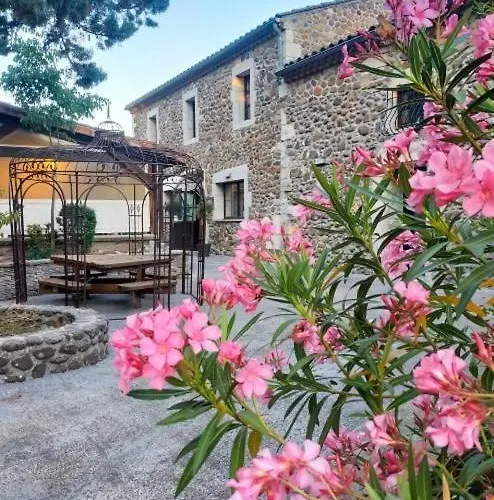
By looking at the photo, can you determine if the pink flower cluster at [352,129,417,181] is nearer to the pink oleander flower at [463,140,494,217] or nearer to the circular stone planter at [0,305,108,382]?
the pink oleander flower at [463,140,494,217]

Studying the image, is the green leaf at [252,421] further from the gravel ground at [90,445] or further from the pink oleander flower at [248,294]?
the gravel ground at [90,445]

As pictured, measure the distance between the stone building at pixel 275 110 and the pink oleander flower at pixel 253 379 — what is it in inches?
281

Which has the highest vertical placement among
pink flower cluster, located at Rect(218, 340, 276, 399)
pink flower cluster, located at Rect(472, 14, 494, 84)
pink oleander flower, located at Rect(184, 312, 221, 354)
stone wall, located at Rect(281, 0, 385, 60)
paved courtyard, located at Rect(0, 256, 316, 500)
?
stone wall, located at Rect(281, 0, 385, 60)

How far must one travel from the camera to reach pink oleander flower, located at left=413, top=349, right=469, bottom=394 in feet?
2.32

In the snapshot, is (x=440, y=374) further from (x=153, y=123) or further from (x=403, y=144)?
(x=153, y=123)

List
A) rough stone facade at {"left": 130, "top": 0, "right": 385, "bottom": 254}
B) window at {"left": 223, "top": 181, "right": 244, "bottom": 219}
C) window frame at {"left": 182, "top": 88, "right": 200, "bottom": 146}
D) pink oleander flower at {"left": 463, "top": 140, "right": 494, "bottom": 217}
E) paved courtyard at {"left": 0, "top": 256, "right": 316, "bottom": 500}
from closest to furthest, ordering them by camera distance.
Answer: pink oleander flower at {"left": 463, "top": 140, "right": 494, "bottom": 217}, paved courtyard at {"left": 0, "top": 256, "right": 316, "bottom": 500}, rough stone facade at {"left": 130, "top": 0, "right": 385, "bottom": 254}, window at {"left": 223, "top": 181, "right": 244, "bottom": 219}, window frame at {"left": 182, "top": 88, "right": 200, "bottom": 146}

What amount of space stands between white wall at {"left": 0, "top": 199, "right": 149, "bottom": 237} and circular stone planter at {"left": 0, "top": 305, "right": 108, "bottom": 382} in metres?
6.26

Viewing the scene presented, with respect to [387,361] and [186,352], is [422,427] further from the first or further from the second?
[186,352]

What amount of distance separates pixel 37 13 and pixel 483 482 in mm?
8473

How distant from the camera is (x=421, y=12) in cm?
110

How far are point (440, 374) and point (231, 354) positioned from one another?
1.23 ft

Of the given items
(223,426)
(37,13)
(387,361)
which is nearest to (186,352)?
(223,426)

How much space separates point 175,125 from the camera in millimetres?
15102

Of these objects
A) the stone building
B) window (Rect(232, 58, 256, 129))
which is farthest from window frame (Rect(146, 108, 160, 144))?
window (Rect(232, 58, 256, 129))
